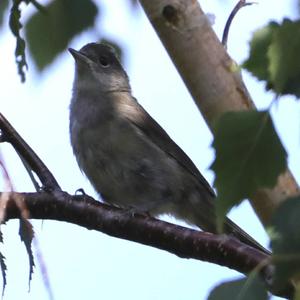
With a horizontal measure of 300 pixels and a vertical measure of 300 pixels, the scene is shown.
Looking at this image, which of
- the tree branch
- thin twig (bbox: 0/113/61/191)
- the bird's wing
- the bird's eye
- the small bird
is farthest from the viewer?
the bird's eye

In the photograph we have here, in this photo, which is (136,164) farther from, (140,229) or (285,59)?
(285,59)

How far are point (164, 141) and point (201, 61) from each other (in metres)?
2.53

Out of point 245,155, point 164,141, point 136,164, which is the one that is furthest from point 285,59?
point 164,141

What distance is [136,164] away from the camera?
5.10 meters

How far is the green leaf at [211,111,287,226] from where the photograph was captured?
1131mm

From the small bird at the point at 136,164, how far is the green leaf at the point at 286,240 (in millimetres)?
3702

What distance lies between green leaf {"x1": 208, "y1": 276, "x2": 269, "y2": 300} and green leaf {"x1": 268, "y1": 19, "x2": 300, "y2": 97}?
1.07 feet

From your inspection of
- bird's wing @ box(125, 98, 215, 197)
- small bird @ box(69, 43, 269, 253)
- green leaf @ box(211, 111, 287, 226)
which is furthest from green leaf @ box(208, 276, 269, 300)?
bird's wing @ box(125, 98, 215, 197)

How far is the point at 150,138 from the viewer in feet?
17.8

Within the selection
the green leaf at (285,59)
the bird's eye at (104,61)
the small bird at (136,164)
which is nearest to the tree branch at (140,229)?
the green leaf at (285,59)

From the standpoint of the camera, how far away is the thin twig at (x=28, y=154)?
9.10ft

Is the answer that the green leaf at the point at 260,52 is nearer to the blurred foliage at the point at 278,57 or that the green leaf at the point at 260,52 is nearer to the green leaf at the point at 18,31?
the blurred foliage at the point at 278,57

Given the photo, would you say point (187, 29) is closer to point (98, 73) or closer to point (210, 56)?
point (210, 56)

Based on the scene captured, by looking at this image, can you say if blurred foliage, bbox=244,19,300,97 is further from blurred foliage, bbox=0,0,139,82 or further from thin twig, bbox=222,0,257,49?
thin twig, bbox=222,0,257,49
